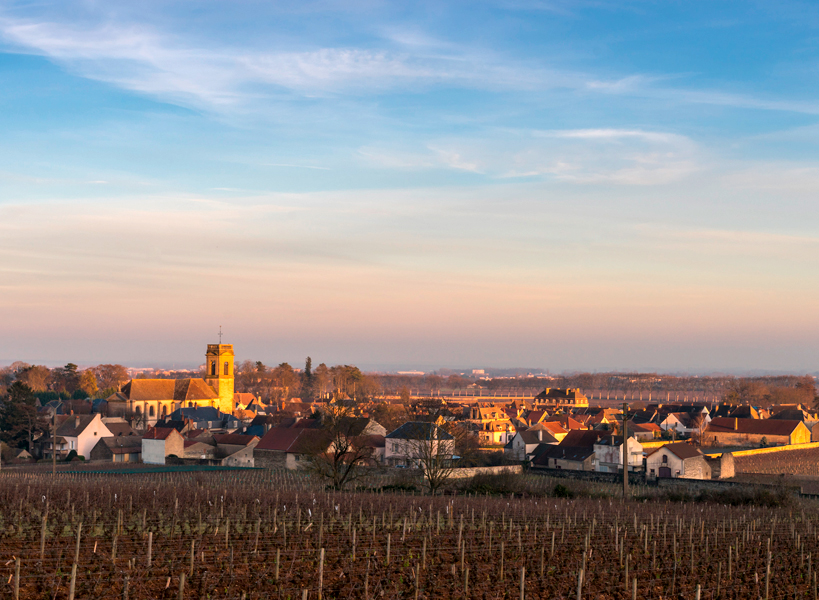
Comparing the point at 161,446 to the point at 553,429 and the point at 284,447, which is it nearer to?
the point at 284,447

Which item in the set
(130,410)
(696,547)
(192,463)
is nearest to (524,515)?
(696,547)

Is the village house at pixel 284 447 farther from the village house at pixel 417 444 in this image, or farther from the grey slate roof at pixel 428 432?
the grey slate roof at pixel 428 432

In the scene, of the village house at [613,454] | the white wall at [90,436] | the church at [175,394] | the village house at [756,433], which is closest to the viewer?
the village house at [613,454]

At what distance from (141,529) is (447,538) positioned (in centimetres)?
877

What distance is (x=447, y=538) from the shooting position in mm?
23234

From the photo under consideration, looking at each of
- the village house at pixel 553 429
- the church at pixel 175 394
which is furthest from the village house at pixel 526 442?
the church at pixel 175 394

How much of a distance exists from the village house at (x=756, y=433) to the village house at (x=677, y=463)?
31461 millimetres

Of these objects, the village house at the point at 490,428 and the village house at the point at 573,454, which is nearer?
the village house at the point at 573,454

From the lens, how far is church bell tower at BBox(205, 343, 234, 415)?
127 metres

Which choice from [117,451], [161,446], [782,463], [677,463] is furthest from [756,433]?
[117,451]

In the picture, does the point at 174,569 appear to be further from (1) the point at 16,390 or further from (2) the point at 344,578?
(1) the point at 16,390

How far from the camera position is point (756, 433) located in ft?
298

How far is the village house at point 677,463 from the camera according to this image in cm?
5941

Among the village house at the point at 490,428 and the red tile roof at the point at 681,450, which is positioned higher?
the red tile roof at the point at 681,450
